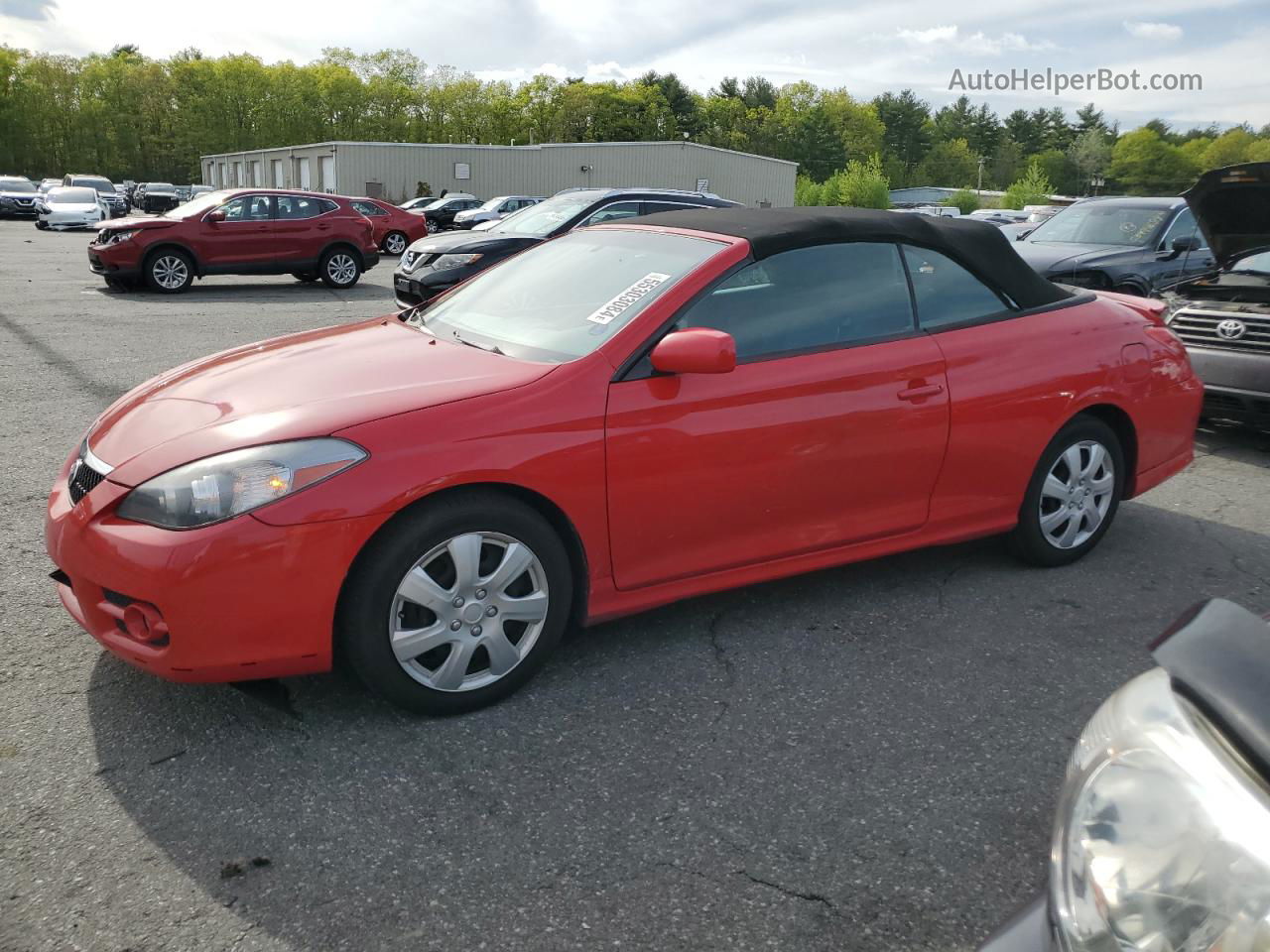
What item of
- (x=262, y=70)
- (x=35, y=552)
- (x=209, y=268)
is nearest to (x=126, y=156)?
(x=262, y=70)

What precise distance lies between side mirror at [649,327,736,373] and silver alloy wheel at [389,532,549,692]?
73 centimetres

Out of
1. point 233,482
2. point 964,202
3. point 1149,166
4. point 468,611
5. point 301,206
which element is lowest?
point 468,611

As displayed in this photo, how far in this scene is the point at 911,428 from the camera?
3857 mm

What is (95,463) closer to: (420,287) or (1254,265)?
(1254,265)

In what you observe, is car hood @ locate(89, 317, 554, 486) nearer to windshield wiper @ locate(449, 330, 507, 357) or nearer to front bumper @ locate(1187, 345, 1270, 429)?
windshield wiper @ locate(449, 330, 507, 357)

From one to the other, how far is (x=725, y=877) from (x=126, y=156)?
11958 cm

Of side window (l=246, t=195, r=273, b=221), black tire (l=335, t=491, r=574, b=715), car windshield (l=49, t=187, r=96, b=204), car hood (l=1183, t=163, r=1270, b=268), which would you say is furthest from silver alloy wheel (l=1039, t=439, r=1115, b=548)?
car windshield (l=49, t=187, r=96, b=204)

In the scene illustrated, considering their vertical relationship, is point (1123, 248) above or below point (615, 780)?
above

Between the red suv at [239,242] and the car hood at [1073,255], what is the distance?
10632mm

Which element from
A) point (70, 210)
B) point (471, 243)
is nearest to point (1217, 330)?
point (471, 243)

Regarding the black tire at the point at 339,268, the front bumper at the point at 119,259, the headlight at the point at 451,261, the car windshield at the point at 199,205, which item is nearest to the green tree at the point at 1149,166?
the black tire at the point at 339,268

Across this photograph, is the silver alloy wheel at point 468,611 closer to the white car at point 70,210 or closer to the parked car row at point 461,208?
the parked car row at point 461,208

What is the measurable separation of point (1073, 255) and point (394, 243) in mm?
18064

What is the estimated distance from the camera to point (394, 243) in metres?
25.2
